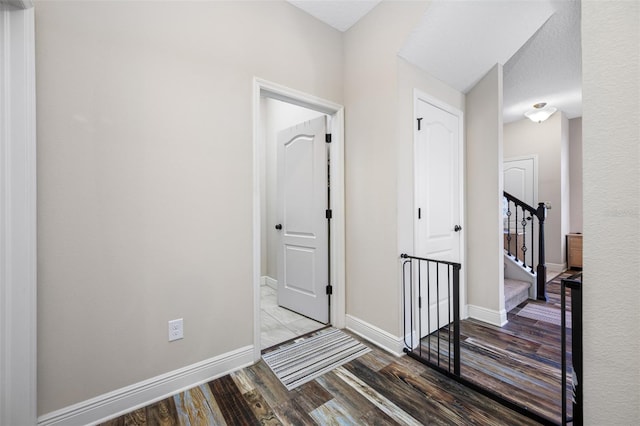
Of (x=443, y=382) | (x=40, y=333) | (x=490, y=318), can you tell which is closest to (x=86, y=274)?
(x=40, y=333)

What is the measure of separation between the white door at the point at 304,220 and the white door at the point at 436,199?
0.87 metres

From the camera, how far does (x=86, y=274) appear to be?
1.42 meters

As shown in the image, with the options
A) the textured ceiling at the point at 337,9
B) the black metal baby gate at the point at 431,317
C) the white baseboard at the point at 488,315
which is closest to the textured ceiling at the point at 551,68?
the textured ceiling at the point at 337,9

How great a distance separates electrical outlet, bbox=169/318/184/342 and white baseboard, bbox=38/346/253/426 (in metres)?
0.21

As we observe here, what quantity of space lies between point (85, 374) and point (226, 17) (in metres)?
2.36

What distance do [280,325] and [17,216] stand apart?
6.71ft

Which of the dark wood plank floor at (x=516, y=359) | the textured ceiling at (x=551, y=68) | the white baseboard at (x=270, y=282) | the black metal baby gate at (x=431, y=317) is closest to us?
the dark wood plank floor at (x=516, y=359)

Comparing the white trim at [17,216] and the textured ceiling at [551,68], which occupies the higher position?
the textured ceiling at [551,68]

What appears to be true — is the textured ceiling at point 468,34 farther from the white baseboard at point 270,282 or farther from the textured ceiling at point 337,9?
the white baseboard at point 270,282

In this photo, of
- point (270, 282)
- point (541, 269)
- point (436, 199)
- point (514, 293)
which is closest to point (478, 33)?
point (436, 199)

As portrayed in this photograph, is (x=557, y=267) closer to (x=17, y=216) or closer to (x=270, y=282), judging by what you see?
(x=270, y=282)

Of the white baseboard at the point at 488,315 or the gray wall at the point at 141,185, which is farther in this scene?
the white baseboard at the point at 488,315

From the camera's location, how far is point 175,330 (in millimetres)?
1682

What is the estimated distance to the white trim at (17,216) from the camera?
1200mm
